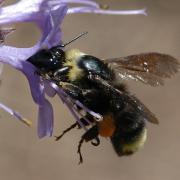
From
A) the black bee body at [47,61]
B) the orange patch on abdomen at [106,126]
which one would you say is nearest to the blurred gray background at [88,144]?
the orange patch on abdomen at [106,126]

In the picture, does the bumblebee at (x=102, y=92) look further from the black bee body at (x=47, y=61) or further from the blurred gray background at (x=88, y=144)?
the blurred gray background at (x=88, y=144)

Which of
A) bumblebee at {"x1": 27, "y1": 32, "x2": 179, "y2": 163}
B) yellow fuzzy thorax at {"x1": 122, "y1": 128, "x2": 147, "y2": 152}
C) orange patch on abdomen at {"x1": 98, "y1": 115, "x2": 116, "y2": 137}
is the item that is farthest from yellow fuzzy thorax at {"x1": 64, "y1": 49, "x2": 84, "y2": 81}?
yellow fuzzy thorax at {"x1": 122, "y1": 128, "x2": 147, "y2": 152}

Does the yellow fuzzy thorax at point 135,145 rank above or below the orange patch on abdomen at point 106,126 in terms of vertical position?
below

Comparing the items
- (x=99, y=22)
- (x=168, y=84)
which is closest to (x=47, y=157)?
(x=168, y=84)

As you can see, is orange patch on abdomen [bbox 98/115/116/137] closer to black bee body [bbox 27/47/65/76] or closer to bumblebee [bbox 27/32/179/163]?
bumblebee [bbox 27/32/179/163]

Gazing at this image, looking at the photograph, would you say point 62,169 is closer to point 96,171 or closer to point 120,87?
point 96,171
